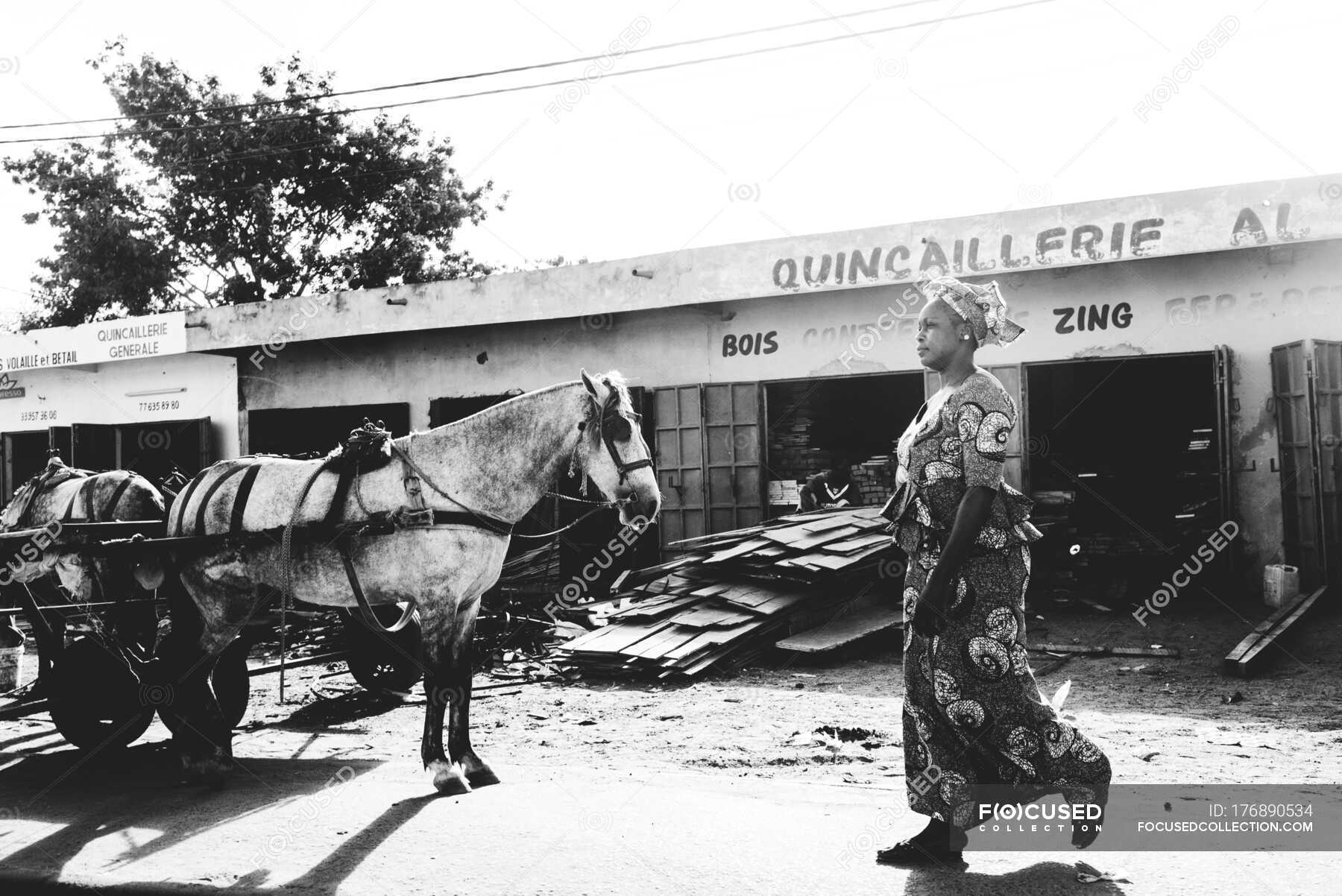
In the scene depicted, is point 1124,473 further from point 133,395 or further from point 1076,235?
point 133,395

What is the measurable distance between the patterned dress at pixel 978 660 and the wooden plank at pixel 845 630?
491 cm

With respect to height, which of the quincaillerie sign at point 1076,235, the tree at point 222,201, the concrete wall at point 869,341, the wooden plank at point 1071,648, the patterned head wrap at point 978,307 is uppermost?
the tree at point 222,201

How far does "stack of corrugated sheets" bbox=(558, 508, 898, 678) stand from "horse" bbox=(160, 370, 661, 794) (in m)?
3.29

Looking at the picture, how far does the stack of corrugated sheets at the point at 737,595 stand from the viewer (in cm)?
823

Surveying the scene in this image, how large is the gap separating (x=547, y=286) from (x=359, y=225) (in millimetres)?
16471

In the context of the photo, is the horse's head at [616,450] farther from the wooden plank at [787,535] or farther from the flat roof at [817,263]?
the flat roof at [817,263]

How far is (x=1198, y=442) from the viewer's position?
13.4 m

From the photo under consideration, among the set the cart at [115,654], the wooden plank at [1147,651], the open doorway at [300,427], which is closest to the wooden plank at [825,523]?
the wooden plank at [1147,651]

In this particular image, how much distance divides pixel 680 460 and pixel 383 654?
6.05m

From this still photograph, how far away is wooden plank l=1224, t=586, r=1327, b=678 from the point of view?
7.52 meters

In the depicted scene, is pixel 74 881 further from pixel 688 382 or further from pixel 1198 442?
pixel 1198 442

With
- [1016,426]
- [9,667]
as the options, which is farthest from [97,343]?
[1016,426]

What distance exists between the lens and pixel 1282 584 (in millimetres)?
9344

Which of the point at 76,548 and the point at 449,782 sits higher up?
the point at 76,548
